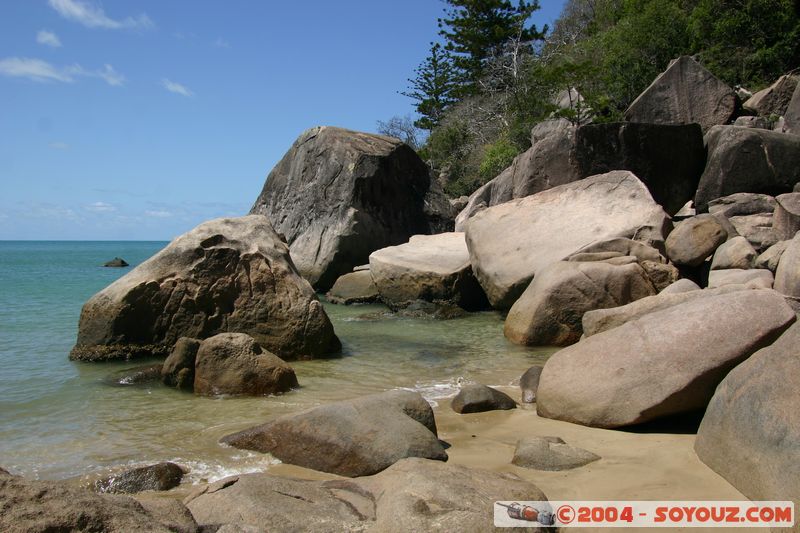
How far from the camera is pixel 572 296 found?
8672mm

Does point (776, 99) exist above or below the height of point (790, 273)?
above

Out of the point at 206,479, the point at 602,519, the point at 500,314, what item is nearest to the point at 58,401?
the point at 206,479

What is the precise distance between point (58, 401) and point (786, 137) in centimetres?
1189

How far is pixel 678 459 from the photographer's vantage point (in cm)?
418

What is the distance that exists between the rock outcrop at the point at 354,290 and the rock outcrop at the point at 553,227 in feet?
11.0

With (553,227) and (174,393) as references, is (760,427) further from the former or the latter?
(553,227)

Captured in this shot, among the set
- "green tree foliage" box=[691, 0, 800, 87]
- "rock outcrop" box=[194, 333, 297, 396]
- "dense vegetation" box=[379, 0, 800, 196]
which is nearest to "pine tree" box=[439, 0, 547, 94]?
"dense vegetation" box=[379, 0, 800, 196]

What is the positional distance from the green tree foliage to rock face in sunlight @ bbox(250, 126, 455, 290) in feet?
26.6

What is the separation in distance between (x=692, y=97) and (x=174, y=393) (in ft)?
41.5

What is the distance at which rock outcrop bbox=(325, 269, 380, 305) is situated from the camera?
48.0 ft

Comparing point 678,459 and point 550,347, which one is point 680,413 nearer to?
point 678,459

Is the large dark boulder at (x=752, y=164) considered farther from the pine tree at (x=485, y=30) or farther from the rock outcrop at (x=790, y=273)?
the pine tree at (x=485, y=30)

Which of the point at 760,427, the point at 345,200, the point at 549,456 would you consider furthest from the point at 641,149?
the point at 760,427

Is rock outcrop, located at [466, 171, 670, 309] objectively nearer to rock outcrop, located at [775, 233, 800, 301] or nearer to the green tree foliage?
rock outcrop, located at [775, 233, 800, 301]
